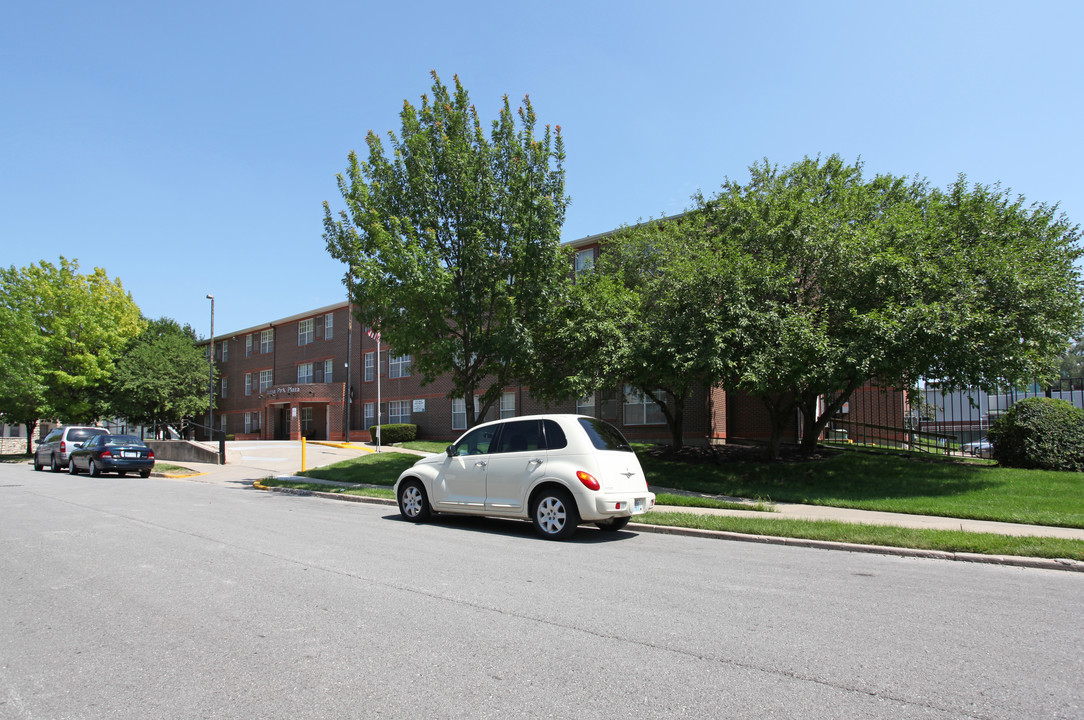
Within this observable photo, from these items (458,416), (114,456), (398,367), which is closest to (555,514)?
(114,456)

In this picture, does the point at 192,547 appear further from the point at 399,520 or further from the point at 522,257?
the point at 522,257

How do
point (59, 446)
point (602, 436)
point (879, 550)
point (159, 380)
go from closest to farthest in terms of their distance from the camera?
point (879, 550) < point (602, 436) < point (59, 446) < point (159, 380)

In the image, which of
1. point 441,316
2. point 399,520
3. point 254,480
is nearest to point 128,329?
point 254,480

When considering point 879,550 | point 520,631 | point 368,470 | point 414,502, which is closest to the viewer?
point 520,631

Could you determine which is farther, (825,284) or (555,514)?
(825,284)

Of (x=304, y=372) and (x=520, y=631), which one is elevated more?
(x=304, y=372)

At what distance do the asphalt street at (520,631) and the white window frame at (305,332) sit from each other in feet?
128

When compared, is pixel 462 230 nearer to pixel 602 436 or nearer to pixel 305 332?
pixel 602 436

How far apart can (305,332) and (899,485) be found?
41297mm

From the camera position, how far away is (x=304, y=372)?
47.3 meters

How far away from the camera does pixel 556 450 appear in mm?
9648

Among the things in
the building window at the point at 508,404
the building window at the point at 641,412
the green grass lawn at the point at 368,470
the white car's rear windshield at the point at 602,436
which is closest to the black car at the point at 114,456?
the green grass lawn at the point at 368,470

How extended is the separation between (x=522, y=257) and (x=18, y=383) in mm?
31325

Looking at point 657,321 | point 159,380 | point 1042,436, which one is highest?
point 657,321
